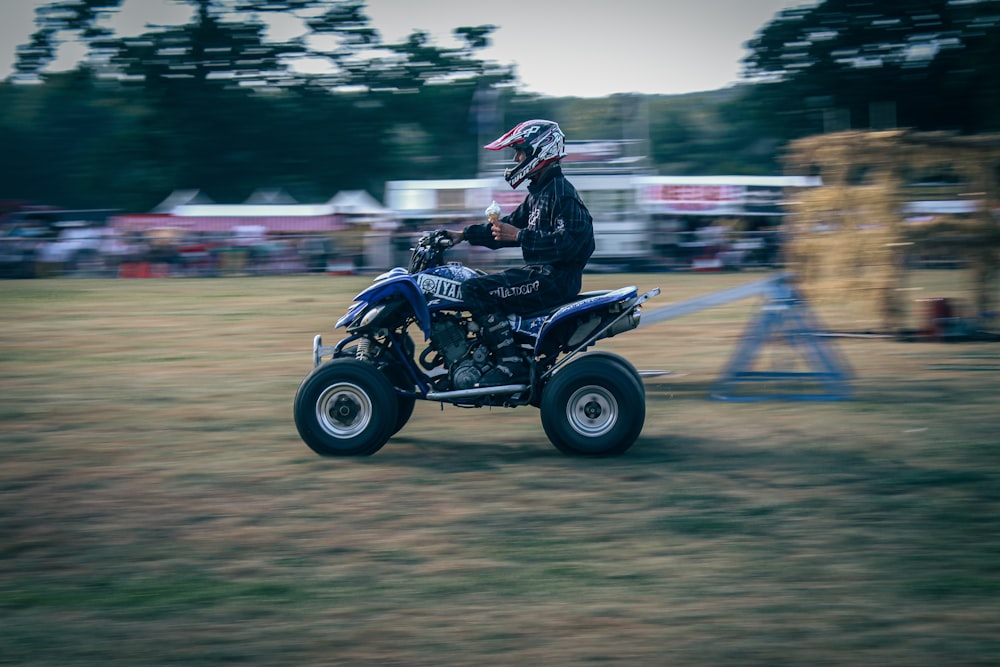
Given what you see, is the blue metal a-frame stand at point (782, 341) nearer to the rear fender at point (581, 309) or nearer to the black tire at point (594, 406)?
the rear fender at point (581, 309)

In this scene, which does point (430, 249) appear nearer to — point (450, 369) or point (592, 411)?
point (450, 369)

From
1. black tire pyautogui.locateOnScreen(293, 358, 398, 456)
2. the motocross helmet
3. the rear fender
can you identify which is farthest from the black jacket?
black tire pyautogui.locateOnScreen(293, 358, 398, 456)

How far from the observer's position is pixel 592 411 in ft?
25.9

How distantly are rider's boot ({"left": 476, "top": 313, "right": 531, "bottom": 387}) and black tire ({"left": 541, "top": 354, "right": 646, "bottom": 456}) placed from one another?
1.06 feet

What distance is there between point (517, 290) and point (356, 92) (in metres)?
49.4

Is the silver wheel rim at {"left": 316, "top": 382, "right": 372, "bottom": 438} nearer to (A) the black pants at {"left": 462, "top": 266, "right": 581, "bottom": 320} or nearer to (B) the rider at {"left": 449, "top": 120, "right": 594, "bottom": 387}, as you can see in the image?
(B) the rider at {"left": 449, "top": 120, "right": 594, "bottom": 387}

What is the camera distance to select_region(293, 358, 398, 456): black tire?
25.6 feet

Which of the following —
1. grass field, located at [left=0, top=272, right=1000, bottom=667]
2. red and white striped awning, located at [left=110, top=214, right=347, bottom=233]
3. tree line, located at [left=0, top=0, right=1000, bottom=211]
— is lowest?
grass field, located at [left=0, top=272, right=1000, bottom=667]

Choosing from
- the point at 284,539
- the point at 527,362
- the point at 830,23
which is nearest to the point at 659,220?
the point at 830,23

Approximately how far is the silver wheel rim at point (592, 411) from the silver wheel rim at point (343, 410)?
4.69 feet

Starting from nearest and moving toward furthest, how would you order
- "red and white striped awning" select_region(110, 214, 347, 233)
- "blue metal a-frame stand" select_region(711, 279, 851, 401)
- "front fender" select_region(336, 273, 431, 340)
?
"front fender" select_region(336, 273, 431, 340) < "blue metal a-frame stand" select_region(711, 279, 851, 401) < "red and white striped awning" select_region(110, 214, 347, 233)

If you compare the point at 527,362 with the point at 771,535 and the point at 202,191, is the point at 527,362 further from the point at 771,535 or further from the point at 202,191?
the point at 202,191

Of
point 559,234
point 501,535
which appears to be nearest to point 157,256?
point 559,234

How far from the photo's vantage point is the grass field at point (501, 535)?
4.57 metres
